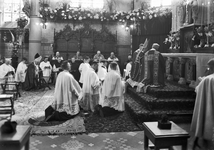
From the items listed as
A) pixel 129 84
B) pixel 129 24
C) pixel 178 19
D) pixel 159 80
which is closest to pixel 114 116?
pixel 159 80

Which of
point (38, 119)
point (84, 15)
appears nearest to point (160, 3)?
point (84, 15)

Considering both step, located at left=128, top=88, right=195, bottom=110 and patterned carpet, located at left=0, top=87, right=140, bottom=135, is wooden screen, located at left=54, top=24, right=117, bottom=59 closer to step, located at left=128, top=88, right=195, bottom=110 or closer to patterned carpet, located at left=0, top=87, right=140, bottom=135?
patterned carpet, located at left=0, top=87, right=140, bottom=135

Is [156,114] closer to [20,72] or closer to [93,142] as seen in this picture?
[93,142]

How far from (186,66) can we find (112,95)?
4295mm

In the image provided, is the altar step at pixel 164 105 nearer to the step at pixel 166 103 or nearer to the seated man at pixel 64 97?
the step at pixel 166 103

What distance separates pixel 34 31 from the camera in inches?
771

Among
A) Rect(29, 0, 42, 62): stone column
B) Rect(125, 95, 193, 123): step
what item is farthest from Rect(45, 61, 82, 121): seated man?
Rect(29, 0, 42, 62): stone column

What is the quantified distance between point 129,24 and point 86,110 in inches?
484

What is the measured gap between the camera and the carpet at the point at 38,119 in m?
6.54

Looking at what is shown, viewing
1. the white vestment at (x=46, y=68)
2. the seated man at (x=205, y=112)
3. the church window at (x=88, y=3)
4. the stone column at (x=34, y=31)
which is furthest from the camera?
the church window at (x=88, y=3)

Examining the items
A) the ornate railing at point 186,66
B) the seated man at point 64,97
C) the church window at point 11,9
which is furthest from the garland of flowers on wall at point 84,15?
the seated man at point 64,97

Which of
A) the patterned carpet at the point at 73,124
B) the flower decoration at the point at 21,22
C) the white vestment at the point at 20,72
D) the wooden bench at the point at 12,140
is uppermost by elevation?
the flower decoration at the point at 21,22

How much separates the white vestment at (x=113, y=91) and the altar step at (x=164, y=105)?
49 centimetres

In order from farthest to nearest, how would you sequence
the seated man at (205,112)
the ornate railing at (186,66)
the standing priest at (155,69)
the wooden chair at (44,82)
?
the wooden chair at (44,82) → the standing priest at (155,69) → the ornate railing at (186,66) → the seated man at (205,112)
